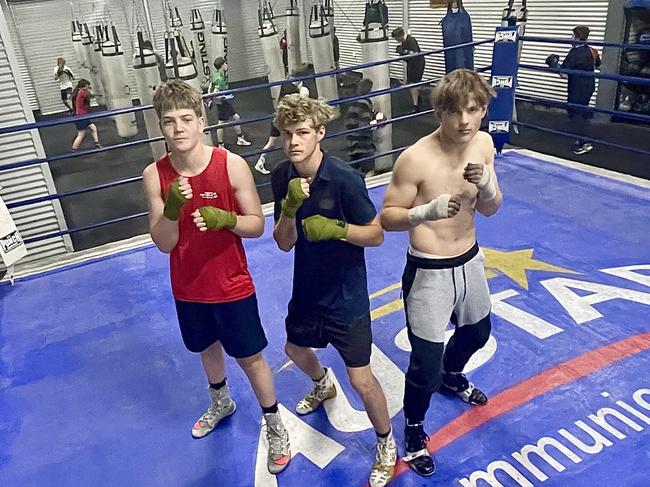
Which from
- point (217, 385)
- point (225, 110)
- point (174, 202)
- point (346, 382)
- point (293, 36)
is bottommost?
point (346, 382)

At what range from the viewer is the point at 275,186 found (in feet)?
6.89

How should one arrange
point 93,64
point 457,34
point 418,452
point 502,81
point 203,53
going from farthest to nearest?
1. point 93,64
2. point 203,53
3. point 457,34
4. point 502,81
5. point 418,452

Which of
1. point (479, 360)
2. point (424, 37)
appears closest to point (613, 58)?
point (424, 37)

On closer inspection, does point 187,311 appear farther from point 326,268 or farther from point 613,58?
point 613,58

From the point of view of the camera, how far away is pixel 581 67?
714 cm

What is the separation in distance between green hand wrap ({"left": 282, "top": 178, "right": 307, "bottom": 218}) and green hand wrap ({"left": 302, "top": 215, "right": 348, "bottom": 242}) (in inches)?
2.2

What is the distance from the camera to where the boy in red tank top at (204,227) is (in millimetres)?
1999

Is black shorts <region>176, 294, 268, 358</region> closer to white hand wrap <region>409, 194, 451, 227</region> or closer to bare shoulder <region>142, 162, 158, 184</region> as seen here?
bare shoulder <region>142, 162, 158, 184</region>

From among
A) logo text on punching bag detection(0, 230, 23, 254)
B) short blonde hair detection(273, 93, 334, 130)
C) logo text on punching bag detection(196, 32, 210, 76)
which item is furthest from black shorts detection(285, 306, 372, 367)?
logo text on punching bag detection(196, 32, 210, 76)

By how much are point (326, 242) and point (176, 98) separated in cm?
73

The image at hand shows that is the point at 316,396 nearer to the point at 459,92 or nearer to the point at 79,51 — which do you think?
the point at 459,92

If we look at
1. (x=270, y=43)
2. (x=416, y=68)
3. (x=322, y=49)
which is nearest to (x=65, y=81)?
(x=270, y=43)

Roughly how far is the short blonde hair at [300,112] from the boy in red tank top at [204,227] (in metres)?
0.29

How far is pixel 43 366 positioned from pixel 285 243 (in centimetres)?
211
